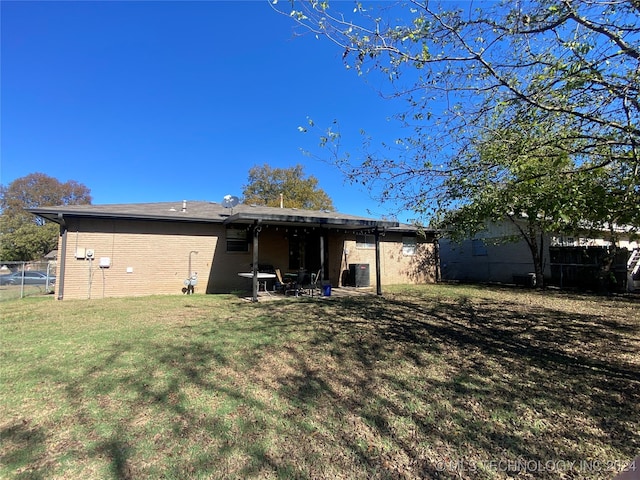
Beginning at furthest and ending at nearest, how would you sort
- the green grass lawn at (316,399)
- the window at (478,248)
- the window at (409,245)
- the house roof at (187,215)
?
the window at (478,248) < the window at (409,245) < the house roof at (187,215) < the green grass lawn at (316,399)

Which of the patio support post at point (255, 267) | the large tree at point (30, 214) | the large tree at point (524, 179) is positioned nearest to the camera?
the large tree at point (524, 179)

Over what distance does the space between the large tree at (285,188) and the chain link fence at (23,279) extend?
2380cm

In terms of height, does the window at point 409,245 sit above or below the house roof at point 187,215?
below

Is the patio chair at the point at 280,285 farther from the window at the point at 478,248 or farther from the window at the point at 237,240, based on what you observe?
the window at the point at 478,248

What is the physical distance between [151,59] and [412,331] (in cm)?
1133

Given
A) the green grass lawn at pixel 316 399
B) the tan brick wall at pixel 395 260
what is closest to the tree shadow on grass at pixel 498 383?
the green grass lawn at pixel 316 399

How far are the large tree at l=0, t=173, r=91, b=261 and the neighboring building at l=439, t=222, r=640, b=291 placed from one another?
40294mm

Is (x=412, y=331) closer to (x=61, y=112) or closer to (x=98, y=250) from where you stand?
(x=98, y=250)

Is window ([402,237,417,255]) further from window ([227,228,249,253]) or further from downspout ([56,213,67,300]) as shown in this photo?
downspout ([56,213,67,300])

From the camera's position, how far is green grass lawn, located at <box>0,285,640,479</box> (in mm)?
2436

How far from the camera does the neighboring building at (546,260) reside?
13.5 metres

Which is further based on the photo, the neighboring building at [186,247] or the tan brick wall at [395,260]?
the tan brick wall at [395,260]

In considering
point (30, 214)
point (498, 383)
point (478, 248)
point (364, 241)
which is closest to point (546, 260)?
point (478, 248)

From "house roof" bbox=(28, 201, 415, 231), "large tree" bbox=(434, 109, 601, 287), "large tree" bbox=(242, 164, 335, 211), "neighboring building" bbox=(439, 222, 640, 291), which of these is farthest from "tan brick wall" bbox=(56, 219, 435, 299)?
"large tree" bbox=(242, 164, 335, 211)
